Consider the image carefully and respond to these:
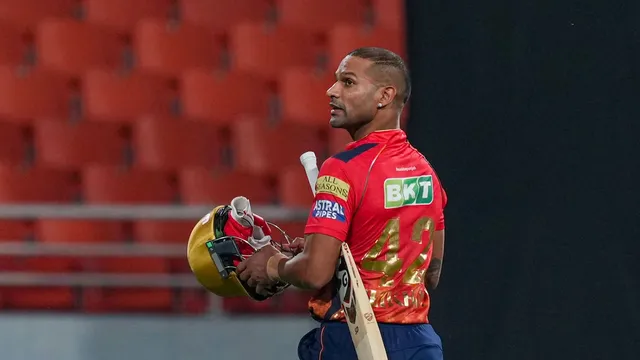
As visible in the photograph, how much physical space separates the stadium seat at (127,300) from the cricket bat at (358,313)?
2.55 meters

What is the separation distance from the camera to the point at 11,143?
5.52m

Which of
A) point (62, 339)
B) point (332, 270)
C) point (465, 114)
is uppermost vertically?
point (465, 114)

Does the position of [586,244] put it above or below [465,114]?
below

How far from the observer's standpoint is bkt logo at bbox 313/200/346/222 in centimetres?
232

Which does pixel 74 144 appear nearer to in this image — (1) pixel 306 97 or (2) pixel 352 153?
(1) pixel 306 97

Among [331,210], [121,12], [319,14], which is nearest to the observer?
[331,210]

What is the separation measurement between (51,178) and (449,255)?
2706 millimetres

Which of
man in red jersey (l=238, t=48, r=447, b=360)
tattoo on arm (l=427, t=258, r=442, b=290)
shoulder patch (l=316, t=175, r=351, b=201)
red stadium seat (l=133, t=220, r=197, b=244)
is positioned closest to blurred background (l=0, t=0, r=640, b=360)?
red stadium seat (l=133, t=220, r=197, b=244)

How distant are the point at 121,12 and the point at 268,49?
35.3 inches

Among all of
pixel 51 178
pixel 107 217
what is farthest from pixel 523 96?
pixel 51 178

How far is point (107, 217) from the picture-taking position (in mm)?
4332

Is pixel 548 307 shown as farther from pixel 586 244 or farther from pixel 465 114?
pixel 465 114

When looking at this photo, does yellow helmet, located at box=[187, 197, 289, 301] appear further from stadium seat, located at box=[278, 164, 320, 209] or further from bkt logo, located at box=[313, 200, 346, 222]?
stadium seat, located at box=[278, 164, 320, 209]

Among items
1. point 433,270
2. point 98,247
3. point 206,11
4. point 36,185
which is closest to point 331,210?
point 433,270
